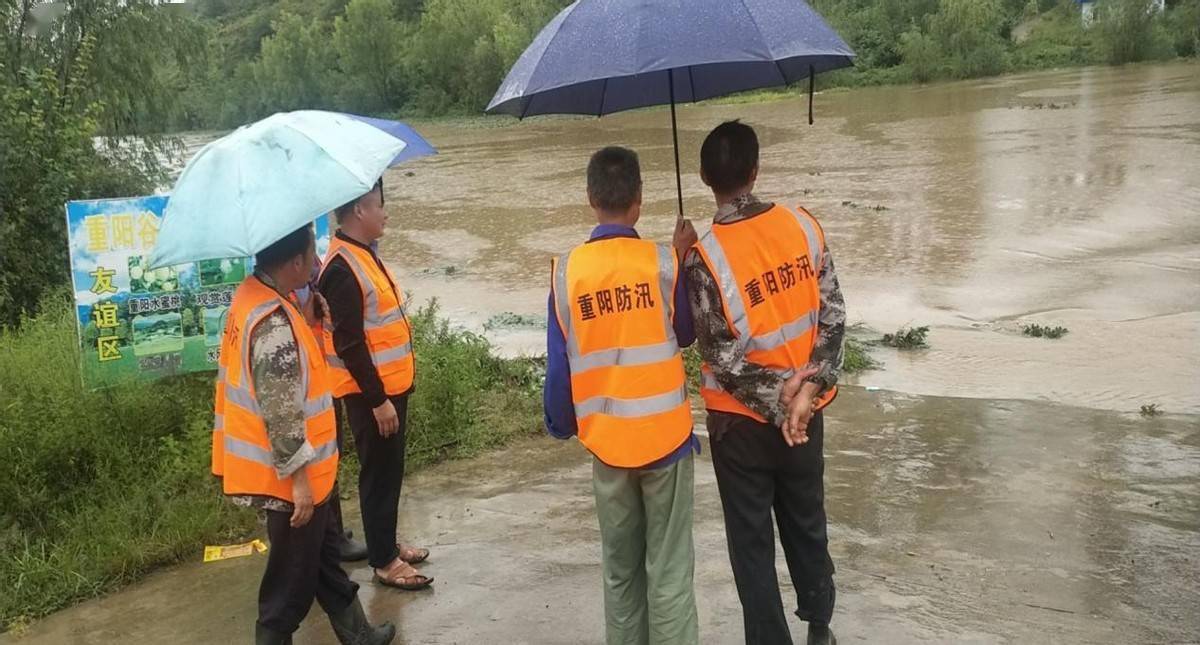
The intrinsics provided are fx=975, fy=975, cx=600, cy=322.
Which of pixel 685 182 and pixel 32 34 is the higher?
pixel 32 34

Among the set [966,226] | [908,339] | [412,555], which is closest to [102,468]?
[412,555]

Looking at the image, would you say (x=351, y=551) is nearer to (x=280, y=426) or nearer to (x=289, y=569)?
(x=289, y=569)

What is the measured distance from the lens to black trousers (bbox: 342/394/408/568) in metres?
3.61

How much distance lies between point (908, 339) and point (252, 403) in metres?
6.46

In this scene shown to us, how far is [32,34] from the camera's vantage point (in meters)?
9.43

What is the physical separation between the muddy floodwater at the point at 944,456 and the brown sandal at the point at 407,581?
49 mm

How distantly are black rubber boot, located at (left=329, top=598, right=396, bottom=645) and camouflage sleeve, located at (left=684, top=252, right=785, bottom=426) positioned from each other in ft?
4.96

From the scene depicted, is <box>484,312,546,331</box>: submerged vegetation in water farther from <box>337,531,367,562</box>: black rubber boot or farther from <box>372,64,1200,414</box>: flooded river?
<box>337,531,367,562</box>: black rubber boot

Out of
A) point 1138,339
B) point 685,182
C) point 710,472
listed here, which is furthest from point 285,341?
point 685,182

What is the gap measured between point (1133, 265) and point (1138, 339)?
11.1 feet

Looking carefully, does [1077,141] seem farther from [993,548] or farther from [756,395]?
[756,395]

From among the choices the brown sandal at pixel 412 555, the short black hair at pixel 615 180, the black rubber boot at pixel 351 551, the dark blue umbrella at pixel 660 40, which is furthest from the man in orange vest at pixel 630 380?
the black rubber boot at pixel 351 551

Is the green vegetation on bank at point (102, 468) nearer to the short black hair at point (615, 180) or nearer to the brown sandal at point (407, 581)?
the brown sandal at point (407, 581)

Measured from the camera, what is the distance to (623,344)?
2721mm
